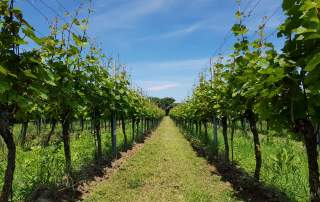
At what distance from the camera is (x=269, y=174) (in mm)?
9086

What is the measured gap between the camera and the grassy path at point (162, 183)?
8.25 metres

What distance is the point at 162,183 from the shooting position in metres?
9.69

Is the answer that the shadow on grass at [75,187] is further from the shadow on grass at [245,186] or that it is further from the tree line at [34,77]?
the shadow on grass at [245,186]

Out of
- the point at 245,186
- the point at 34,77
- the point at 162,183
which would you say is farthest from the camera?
the point at 162,183

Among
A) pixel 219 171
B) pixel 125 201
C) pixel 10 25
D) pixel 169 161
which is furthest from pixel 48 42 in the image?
pixel 169 161

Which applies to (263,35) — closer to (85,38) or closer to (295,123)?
(295,123)

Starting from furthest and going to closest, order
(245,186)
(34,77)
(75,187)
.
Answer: (245,186), (75,187), (34,77)

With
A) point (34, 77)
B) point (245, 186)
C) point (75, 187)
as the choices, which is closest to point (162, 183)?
point (245, 186)

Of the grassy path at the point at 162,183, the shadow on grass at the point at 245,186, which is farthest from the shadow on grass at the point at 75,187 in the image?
the shadow on grass at the point at 245,186

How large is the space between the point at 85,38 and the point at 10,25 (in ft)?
13.8

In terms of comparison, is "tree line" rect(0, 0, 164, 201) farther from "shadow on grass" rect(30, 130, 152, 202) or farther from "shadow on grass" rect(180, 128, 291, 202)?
"shadow on grass" rect(180, 128, 291, 202)

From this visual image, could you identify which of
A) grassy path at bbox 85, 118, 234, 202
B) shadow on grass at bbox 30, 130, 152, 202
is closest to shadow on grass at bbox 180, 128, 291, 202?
grassy path at bbox 85, 118, 234, 202

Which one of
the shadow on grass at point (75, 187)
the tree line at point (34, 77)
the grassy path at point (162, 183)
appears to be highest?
the tree line at point (34, 77)

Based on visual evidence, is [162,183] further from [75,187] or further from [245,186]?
[75,187]
